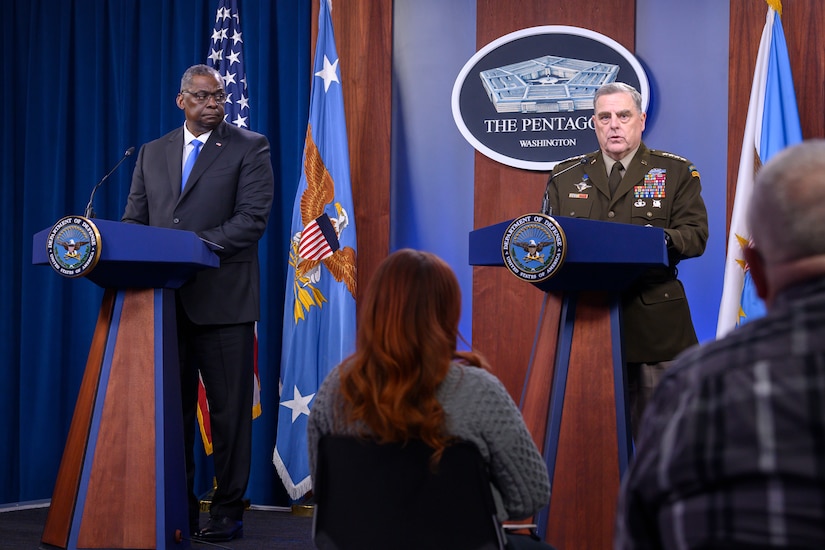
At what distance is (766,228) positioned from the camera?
3.44ft

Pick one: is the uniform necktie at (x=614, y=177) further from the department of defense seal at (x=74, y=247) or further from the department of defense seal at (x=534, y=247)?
the department of defense seal at (x=74, y=247)

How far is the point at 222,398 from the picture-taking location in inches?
148

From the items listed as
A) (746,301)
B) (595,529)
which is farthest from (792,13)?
(595,529)

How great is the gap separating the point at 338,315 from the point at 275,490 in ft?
3.34

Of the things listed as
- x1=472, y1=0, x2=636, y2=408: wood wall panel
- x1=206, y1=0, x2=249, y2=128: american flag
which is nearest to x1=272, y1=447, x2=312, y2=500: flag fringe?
x1=472, y1=0, x2=636, y2=408: wood wall panel

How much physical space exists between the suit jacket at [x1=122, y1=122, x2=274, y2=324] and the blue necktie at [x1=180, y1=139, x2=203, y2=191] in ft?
0.08

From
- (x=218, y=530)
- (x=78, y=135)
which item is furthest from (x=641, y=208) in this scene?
(x=78, y=135)

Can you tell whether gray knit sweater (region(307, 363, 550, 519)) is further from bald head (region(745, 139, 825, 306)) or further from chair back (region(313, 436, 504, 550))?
bald head (region(745, 139, 825, 306))

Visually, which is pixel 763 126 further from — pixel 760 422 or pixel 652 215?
pixel 760 422

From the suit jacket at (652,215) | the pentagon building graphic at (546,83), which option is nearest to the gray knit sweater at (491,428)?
the suit jacket at (652,215)

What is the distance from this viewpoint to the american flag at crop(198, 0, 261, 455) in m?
4.77

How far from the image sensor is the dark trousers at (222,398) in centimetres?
371

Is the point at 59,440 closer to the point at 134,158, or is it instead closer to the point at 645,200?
the point at 134,158

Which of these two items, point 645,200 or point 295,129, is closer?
point 645,200
